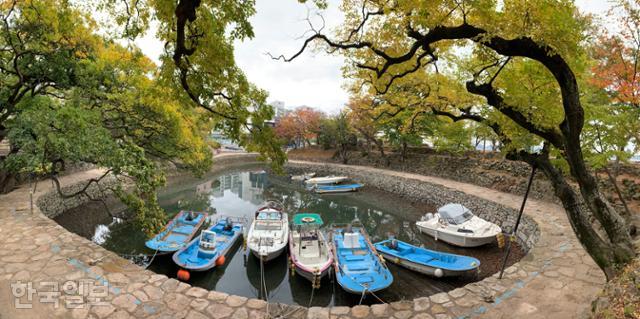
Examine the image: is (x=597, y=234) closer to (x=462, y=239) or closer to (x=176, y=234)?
(x=462, y=239)

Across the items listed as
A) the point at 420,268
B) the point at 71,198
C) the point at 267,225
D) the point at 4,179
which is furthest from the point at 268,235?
the point at 71,198

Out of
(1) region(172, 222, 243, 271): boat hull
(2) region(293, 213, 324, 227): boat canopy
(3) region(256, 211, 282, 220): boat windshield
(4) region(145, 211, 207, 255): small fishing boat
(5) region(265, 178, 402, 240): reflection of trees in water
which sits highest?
(3) region(256, 211, 282, 220): boat windshield

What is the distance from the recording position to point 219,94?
5895mm

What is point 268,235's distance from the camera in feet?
39.1

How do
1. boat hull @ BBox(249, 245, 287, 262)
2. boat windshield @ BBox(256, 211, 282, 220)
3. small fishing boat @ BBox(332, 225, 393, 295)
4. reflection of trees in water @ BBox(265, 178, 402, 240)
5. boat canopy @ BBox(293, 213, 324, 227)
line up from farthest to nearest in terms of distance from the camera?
reflection of trees in water @ BBox(265, 178, 402, 240), boat canopy @ BBox(293, 213, 324, 227), boat windshield @ BBox(256, 211, 282, 220), boat hull @ BBox(249, 245, 287, 262), small fishing boat @ BBox(332, 225, 393, 295)

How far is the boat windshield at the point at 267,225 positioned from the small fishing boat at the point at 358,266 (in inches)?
102

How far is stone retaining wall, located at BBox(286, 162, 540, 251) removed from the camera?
12248 millimetres

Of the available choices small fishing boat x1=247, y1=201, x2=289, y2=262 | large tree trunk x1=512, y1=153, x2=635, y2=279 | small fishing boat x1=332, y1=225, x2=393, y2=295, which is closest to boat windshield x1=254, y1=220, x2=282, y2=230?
small fishing boat x1=247, y1=201, x2=289, y2=262

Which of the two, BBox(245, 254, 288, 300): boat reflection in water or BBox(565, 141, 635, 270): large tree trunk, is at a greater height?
BBox(565, 141, 635, 270): large tree trunk

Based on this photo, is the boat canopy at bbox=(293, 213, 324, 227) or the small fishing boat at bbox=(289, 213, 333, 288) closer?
the small fishing boat at bbox=(289, 213, 333, 288)

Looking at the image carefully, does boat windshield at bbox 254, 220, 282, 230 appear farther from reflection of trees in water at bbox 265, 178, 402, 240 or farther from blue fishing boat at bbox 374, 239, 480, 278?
reflection of trees in water at bbox 265, 178, 402, 240

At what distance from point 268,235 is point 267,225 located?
867mm

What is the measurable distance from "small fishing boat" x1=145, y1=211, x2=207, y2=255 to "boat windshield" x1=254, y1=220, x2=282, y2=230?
286 centimetres

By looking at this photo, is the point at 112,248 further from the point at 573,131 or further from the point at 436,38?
the point at 573,131
